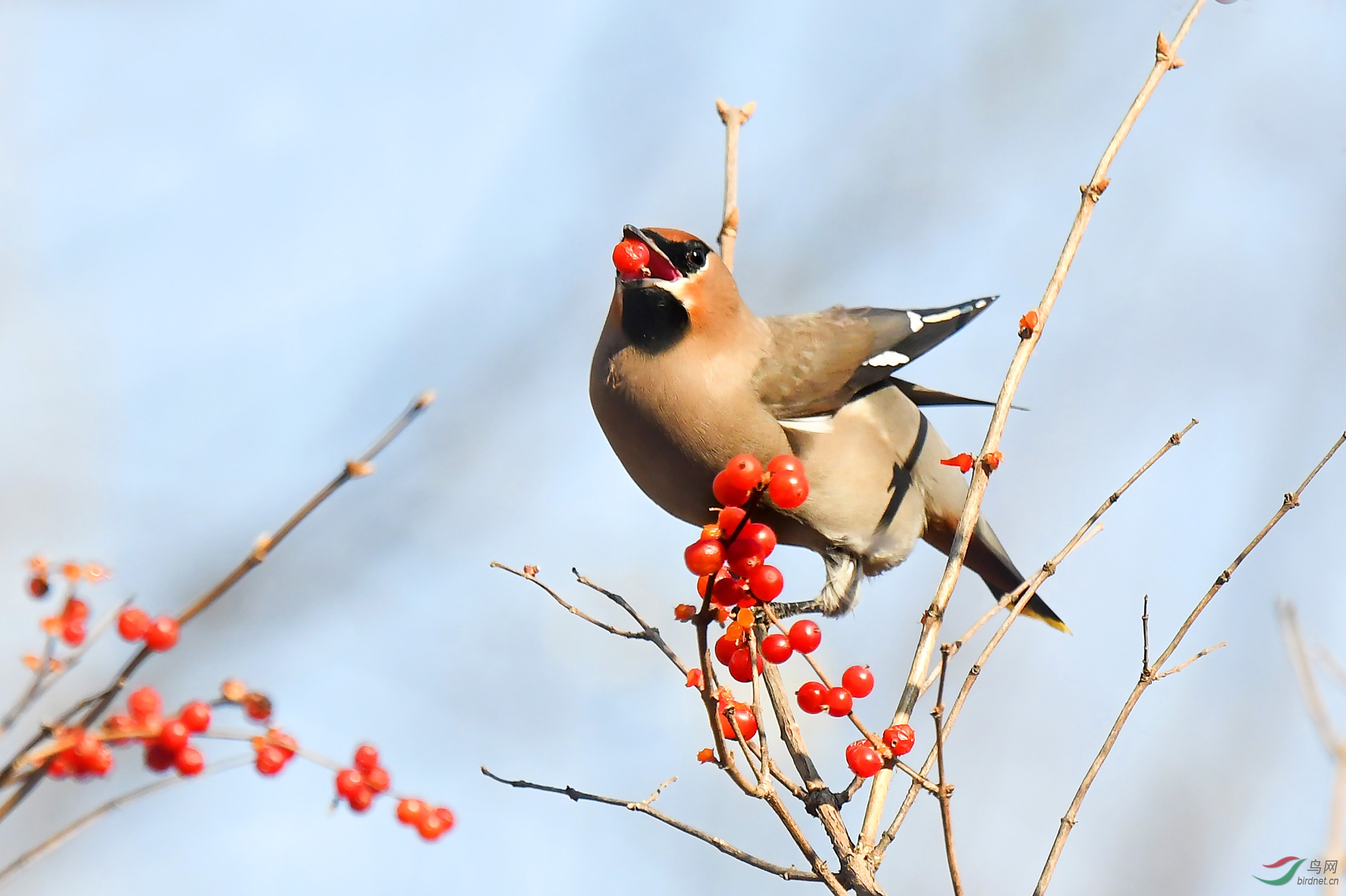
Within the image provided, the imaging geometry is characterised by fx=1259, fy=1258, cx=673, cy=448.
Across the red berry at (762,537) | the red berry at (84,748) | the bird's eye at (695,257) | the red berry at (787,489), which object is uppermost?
the bird's eye at (695,257)

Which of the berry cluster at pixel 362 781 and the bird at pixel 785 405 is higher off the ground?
the bird at pixel 785 405

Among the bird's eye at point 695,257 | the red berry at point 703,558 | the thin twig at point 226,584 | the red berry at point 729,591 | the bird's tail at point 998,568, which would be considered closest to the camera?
the thin twig at point 226,584

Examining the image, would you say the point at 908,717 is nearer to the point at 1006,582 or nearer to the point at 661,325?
the point at 661,325

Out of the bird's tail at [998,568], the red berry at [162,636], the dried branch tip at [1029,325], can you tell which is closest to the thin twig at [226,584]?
the red berry at [162,636]

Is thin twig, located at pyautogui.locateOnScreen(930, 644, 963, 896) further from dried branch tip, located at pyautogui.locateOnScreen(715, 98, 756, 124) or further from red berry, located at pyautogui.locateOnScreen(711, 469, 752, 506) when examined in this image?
dried branch tip, located at pyautogui.locateOnScreen(715, 98, 756, 124)

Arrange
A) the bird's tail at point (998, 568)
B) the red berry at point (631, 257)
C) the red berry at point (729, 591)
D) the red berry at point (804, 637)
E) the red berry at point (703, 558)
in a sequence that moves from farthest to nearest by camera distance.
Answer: the bird's tail at point (998, 568) < the red berry at point (631, 257) < the red berry at point (804, 637) < the red berry at point (729, 591) < the red berry at point (703, 558)

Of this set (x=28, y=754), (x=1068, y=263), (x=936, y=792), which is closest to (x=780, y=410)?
(x=1068, y=263)

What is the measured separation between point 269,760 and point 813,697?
1331 millimetres

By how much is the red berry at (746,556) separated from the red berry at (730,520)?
5cm

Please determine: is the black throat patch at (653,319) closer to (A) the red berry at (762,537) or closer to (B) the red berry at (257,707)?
(A) the red berry at (762,537)

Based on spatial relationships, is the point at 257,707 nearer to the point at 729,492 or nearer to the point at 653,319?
the point at 729,492

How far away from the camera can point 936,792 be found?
6.89 ft

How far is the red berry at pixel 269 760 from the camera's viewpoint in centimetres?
164

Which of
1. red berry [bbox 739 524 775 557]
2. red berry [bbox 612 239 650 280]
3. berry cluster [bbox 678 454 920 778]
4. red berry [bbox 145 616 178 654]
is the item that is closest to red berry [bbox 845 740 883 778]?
berry cluster [bbox 678 454 920 778]
